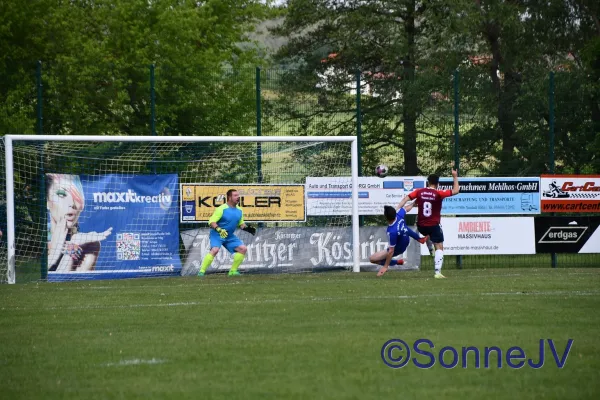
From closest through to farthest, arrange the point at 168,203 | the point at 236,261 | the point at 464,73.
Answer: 1. the point at 236,261
2. the point at 168,203
3. the point at 464,73

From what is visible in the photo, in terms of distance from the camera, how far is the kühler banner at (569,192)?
23.5 meters

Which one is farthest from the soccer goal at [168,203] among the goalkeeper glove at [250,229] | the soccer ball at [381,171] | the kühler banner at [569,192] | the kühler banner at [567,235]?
the kühler banner at [569,192]

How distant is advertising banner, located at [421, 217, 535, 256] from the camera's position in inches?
910

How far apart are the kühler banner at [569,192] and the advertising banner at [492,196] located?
283 mm

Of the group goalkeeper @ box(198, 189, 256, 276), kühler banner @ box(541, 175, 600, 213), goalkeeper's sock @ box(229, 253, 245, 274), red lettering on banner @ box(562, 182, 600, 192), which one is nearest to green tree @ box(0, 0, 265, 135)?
goalkeeper @ box(198, 189, 256, 276)

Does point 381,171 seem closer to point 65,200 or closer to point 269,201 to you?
point 269,201

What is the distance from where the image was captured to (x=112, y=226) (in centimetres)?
2108

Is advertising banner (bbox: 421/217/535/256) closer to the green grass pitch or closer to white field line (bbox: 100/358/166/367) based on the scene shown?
the green grass pitch

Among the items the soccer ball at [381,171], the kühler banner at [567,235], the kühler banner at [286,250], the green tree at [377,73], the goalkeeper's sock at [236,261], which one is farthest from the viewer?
the green tree at [377,73]

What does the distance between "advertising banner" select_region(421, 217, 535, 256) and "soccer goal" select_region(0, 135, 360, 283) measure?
88.7 inches

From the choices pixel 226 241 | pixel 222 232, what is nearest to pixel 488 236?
pixel 226 241

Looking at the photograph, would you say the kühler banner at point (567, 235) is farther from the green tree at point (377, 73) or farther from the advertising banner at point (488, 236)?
the green tree at point (377, 73)

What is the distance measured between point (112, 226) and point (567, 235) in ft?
35.7

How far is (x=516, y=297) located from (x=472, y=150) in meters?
11.3
